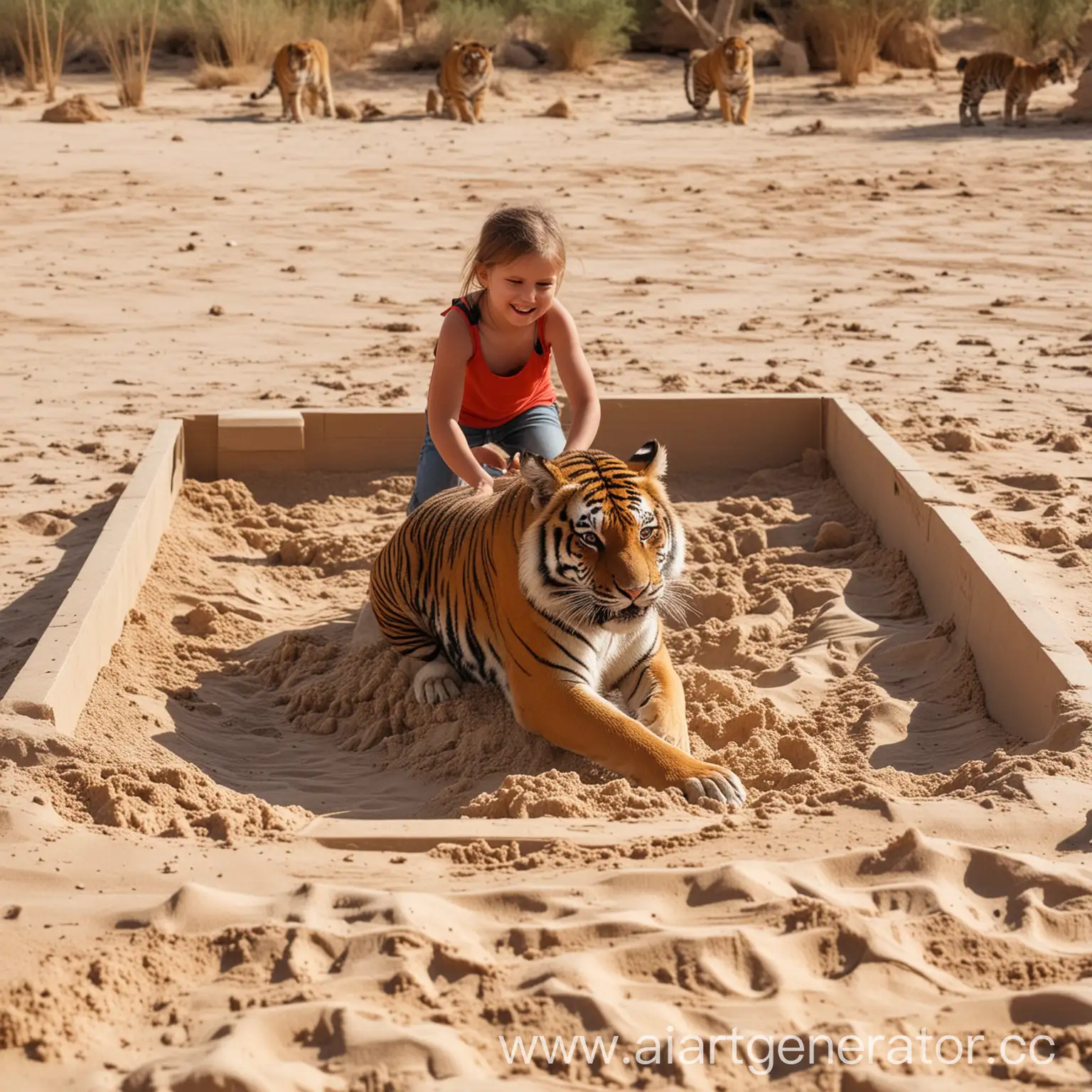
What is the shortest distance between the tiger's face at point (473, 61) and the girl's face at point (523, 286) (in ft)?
42.7

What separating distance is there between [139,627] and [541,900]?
90.8 inches

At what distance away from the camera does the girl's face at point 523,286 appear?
15.1 feet

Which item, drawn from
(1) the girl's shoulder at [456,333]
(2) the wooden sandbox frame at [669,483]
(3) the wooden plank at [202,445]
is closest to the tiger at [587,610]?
(2) the wooden sandbox frame at [669,483]

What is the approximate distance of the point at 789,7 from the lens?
24.0 m

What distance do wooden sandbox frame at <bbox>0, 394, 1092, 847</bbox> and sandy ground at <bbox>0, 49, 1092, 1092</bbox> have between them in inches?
5.0

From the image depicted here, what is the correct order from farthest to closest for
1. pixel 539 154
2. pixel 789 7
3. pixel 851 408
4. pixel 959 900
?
pixel 789 7
pixel 539 154
pixel 851 408
pixel 959 900

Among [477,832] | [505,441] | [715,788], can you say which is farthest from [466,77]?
[477,832]

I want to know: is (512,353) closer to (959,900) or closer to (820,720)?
(820,720)

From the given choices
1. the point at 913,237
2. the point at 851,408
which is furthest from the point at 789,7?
the point at 851,408

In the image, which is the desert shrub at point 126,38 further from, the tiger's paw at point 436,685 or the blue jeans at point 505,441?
the tiger's paw at point 436,685

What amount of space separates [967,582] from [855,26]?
18.1 metres

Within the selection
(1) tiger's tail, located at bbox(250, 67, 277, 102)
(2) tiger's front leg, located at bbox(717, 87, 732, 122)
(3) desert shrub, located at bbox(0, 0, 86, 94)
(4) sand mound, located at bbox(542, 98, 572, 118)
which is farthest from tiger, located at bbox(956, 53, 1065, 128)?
(3) desert shrub, located at bbox(0, 0, 86, 94)

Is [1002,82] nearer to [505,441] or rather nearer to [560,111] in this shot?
[560,111]

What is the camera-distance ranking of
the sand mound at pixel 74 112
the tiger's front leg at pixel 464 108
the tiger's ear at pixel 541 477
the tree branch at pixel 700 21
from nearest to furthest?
the tiger's ear at pixel 541 477 < the sand mound at pixel 74 112 < the tiger's front leg at pixel 464 108 < the tree branch at pixel 700 21
